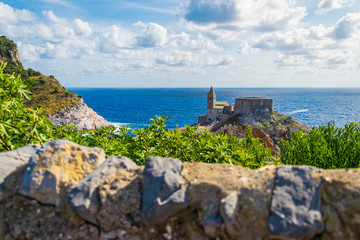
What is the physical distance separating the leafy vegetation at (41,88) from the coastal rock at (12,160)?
9749 cm

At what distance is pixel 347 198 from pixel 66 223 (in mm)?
4151

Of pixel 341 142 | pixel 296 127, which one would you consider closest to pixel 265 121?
pixel 296 127

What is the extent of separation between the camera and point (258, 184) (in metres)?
3.56

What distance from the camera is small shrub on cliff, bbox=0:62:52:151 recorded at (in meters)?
5.34

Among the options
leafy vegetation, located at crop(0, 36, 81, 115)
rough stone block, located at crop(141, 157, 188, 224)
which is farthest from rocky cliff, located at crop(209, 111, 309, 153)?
leafy vegetation, located at crop(0, 36, 81, 115)

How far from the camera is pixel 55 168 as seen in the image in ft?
13.2

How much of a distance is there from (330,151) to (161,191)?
22.8 ft

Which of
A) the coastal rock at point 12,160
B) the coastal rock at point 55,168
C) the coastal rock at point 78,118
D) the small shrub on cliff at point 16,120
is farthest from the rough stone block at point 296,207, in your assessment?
the coastal rock at point 78,118

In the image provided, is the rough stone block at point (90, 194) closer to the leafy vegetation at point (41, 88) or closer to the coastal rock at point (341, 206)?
the coastal rock at point (341, 206)

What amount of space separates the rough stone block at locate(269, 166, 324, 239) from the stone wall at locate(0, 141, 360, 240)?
0.01 m

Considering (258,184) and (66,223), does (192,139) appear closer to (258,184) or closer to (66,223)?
(258,184)

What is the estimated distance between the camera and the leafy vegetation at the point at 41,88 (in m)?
101

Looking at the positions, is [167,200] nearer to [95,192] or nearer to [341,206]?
[95,192]

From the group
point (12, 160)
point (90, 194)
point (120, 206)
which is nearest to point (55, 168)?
point (90, 194)
